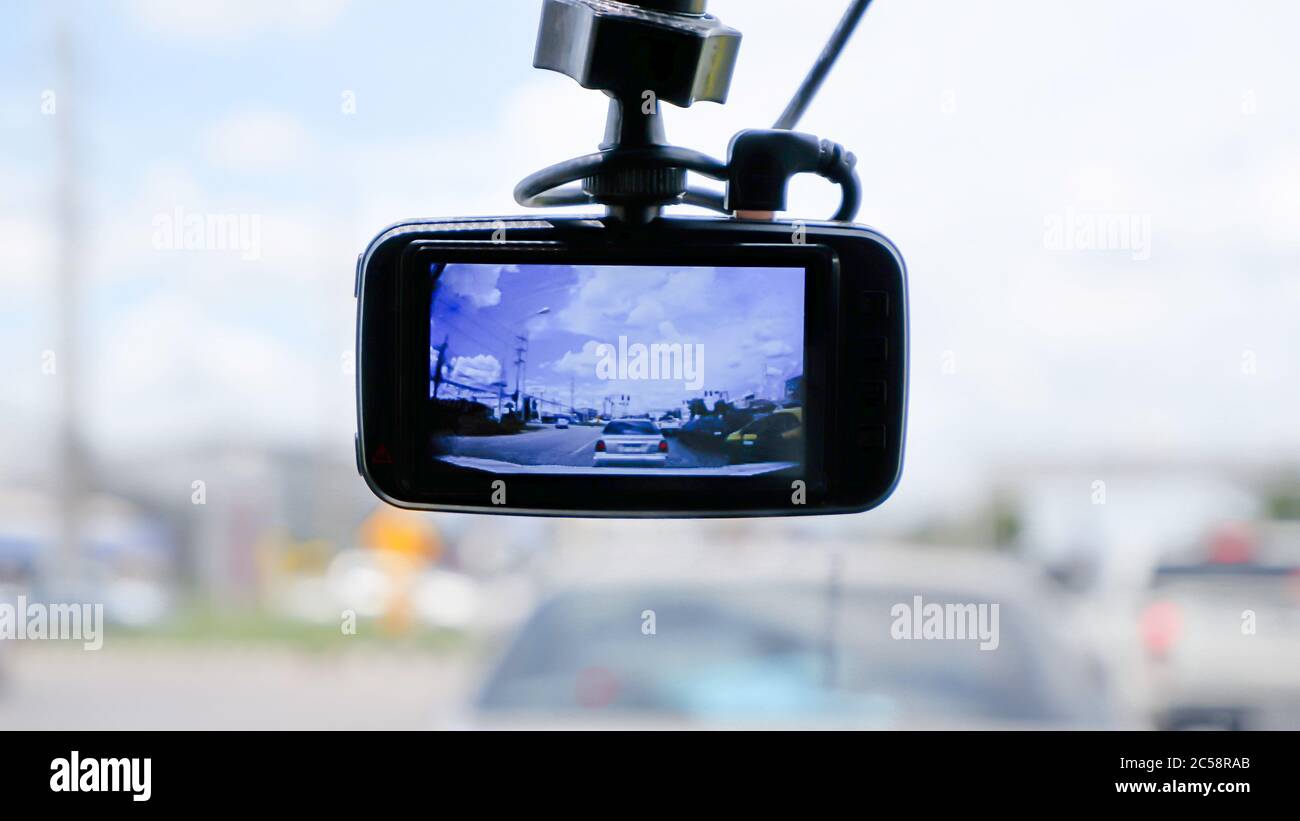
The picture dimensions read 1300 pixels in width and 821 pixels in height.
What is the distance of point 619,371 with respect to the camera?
86 cm

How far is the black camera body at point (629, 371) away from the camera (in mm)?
808

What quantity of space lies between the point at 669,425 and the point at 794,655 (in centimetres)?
171

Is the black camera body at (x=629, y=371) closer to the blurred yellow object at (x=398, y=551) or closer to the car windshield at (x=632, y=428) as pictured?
the car windshield at (x=632, y=428)

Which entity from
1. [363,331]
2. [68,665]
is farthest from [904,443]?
[68,665]

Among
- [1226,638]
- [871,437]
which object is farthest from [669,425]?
[1226,638]

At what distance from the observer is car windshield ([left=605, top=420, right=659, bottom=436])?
33.4 inches

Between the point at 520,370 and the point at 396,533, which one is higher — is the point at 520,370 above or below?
above

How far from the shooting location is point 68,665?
14.1 ft

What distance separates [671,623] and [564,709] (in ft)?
1.08

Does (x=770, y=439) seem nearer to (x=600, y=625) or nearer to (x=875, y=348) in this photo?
(x=875, y=348)

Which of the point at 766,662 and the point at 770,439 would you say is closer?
the point at 770,439

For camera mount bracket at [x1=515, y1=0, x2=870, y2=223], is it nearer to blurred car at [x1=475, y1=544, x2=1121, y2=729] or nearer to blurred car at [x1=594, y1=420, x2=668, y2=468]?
blurred car at [x1=594, y1=420, x2=668, y2=468]

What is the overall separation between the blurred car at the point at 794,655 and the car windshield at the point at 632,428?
1457mm

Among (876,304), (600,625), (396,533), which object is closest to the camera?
(876,304)
